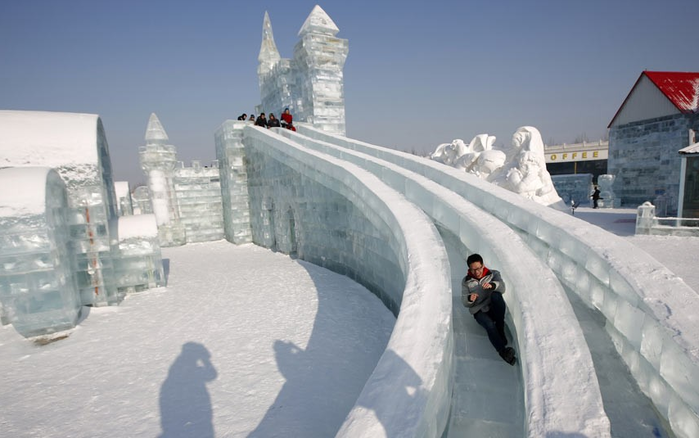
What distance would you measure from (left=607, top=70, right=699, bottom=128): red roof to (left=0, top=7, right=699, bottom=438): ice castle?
1559cm

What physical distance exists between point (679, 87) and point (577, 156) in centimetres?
1301

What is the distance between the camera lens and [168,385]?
13.8 ft

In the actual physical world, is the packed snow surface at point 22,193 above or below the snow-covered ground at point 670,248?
above

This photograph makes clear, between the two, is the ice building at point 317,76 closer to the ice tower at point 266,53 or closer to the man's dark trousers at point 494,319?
the ice tower at point 266,53

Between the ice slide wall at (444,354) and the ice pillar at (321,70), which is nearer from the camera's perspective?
the ice slide wall at (444,354)

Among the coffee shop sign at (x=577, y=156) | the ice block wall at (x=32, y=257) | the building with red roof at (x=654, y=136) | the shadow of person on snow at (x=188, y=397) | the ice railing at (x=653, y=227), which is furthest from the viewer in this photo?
the coffee shop sign at (x=577, y=156)

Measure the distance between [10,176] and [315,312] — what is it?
569cm

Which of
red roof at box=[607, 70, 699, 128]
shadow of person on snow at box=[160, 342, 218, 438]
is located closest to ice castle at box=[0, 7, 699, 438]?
shadow of person on snow at box=[160, 342, 218, 438]

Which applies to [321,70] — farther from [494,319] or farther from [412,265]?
[494,319]

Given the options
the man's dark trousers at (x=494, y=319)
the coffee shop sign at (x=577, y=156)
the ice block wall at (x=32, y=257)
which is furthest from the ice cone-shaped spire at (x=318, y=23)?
the coffee shop sign at (x=577, y=156)

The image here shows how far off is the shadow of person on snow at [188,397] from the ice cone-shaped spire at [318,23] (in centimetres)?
1096

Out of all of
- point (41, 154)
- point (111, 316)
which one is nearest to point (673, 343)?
point (111, 316)

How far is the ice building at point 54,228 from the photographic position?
5.24 metres

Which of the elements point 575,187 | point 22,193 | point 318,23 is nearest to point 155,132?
point 318,23
